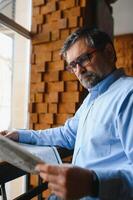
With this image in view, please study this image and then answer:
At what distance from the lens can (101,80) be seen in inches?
56.3

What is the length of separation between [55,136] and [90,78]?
455 mm

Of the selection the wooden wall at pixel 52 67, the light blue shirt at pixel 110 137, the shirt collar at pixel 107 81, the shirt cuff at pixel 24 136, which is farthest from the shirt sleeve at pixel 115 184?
the wooden wall at pixel 52 67

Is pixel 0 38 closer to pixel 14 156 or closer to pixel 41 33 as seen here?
pixel 41 33

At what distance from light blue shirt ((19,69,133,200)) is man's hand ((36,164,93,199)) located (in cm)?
10

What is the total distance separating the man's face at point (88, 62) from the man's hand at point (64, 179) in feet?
2.14

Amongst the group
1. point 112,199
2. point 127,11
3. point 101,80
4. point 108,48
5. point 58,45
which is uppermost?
point 127,11

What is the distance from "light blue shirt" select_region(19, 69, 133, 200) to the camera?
0.99m

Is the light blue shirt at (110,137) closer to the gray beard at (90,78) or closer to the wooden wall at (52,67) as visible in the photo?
the gray beard at (90,78)

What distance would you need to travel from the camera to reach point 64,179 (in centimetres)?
83

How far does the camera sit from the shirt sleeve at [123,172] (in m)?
0.96

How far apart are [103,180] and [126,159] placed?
0.22 m

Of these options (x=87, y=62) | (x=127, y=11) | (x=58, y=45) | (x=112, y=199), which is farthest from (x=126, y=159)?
(x=127, y=11)

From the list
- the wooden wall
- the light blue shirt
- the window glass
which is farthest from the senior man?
the window glass

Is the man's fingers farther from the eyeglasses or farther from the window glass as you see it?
the window glass
